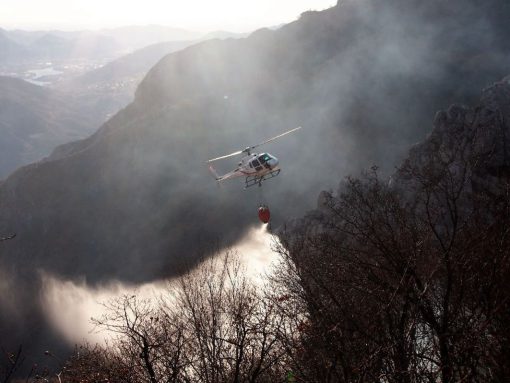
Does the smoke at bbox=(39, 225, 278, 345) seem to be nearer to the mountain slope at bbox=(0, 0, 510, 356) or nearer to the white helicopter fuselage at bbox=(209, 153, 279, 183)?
the mountain slope at bbox=(0, 0, 510, 356)

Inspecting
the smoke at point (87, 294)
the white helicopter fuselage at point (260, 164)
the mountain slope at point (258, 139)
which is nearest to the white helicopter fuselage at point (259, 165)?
the white helicopter fuselage at point (260, 164)

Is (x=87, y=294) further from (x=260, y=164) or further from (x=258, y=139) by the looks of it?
(x=260, y=164)

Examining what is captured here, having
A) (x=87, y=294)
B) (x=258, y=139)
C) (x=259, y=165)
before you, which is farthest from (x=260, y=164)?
(x=258, y=139)

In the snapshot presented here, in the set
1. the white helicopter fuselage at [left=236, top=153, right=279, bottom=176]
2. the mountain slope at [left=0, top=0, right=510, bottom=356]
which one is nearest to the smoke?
the mountain slope at [left=0, top=0, right=510, bottom=356]

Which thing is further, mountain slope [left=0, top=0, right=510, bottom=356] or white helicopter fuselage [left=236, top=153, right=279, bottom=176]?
mountain slope [left=0, top=0, right=510, bottom=356]

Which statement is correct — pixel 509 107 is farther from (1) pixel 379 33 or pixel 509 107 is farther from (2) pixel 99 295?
(2) pixel 99 295
